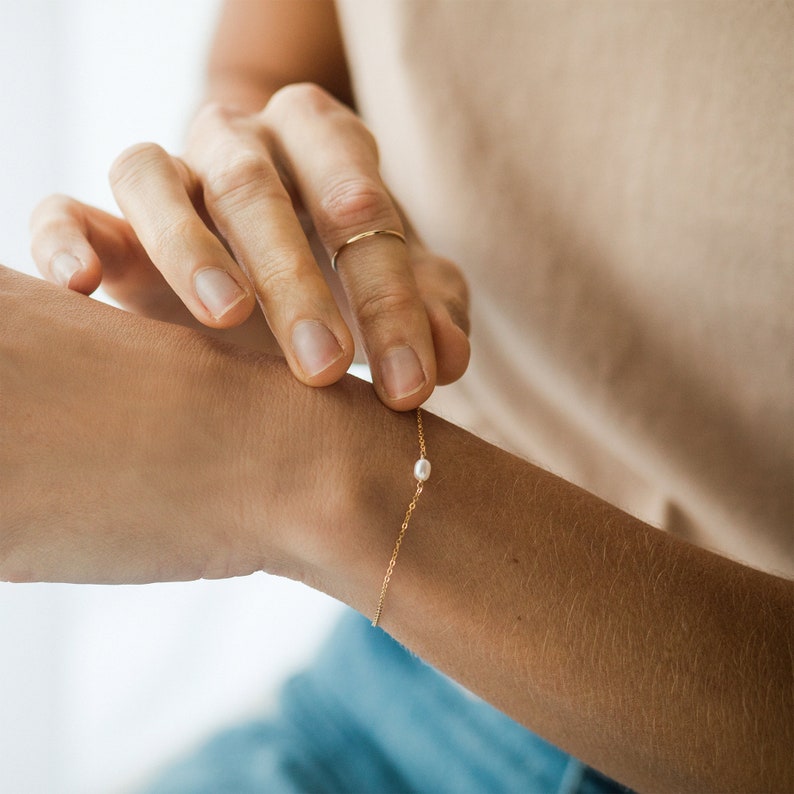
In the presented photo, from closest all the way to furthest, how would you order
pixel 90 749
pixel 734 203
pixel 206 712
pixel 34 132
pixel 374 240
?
pixel 374 240
pixel 734 203
pixel 206 712
pixel 90 749
pixel 34 132

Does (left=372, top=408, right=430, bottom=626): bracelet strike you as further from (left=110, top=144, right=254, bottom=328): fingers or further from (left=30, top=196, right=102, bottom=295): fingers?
(left=30, top=196, right=102, bottom=295): fingers

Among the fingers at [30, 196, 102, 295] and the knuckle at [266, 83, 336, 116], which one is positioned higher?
the knuckle at [266, 83, 336, 116]

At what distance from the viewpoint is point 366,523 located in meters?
0.87

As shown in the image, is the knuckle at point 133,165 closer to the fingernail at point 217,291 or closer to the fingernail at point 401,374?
the fingernail at point 217,291

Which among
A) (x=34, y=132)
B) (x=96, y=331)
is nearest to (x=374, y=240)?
(x=96, y=331)

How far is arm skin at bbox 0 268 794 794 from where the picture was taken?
0.82 metres

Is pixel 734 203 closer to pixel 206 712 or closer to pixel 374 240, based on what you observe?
pixel 374 240

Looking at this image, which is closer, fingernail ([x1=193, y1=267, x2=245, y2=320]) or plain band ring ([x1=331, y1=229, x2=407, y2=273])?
fingernail ([x1=193, y1=267, x2=245, y2=320])

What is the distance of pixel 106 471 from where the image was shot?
83 centimetres

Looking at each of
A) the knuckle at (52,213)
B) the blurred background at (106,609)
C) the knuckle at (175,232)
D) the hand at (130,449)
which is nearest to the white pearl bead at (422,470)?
the hand at (130,449)

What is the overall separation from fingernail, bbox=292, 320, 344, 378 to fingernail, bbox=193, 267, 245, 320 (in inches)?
3.1

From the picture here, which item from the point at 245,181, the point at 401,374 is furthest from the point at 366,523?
the point at 245,181

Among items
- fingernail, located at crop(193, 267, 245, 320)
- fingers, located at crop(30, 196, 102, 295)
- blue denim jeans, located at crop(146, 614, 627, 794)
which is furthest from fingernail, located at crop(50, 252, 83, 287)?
blue denim jeans, located at crop(146, 614, 627, 794)

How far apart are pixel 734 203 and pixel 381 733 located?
1.06 metres
